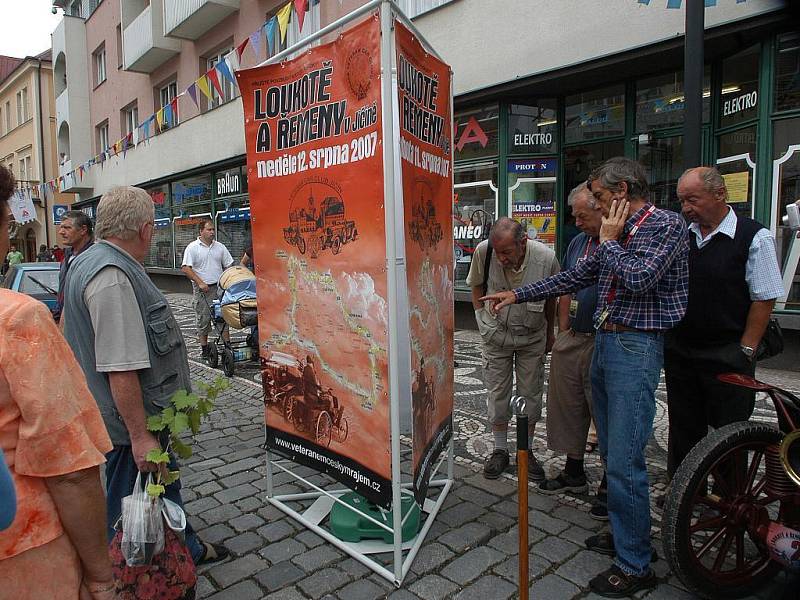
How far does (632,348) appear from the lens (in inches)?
105

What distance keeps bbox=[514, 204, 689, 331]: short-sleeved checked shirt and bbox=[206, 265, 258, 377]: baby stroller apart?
5.06 m

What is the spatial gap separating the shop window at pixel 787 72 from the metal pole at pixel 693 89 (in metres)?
3.30

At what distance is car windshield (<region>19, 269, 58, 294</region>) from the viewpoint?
8.96 meters

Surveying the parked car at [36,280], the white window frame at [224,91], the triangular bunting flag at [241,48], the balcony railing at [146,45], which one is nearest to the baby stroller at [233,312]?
the parked car at [36,280]

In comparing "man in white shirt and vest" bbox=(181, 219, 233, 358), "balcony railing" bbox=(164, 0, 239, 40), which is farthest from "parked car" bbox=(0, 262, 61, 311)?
"balcony railing" bbox=(164, 0, 239, 40)

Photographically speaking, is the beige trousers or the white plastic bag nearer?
the white plastic bag

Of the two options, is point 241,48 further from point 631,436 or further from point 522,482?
point 522,482

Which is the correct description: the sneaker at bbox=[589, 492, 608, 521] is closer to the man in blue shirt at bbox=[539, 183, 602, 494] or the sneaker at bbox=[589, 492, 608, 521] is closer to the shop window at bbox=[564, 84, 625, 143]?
the man in blue shirt at bbox=[539, 183, 602, 494]

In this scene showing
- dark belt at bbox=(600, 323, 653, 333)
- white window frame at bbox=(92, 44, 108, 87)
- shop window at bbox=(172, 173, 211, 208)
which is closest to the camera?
dark belt at bbox=(600, 323, 653, 333)

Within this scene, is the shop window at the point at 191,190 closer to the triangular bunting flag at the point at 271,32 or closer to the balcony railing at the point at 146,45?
the balcony railing at the point at 146,45

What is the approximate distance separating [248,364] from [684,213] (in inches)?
245

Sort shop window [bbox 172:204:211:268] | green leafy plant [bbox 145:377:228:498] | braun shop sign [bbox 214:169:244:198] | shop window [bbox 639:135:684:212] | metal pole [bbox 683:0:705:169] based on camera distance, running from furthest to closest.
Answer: shop window [bbox 172:204:211:268], braun shop sign [bbox 214:169:244:198], shop window [bbox 639:135:684:212], metal pole [bbox 683:0:705:169], green leafy plant [bbox 145:377:228:498]

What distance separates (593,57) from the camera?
8.11 metres

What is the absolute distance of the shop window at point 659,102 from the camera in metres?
8.17
